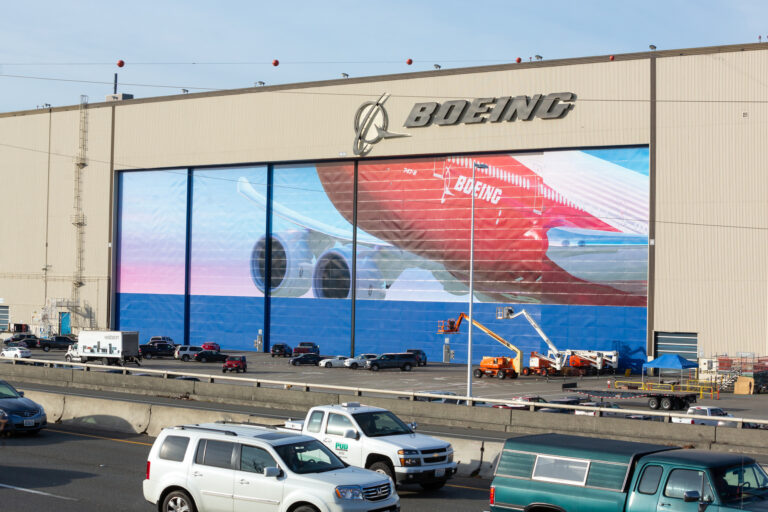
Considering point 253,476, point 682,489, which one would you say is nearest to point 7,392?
point 253,476

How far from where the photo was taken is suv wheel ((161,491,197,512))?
14227mm

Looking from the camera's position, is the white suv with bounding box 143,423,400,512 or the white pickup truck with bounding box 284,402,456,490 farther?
the white pickup truck with bounding box 284,402,456,490

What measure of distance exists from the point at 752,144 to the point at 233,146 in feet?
154

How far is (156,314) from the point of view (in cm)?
9150

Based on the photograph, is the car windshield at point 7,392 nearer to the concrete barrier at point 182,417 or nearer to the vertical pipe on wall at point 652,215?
the concrete barrier at point 182,417

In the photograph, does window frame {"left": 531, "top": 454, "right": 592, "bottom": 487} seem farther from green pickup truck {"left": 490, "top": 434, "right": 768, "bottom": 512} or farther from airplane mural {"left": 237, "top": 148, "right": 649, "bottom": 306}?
airplane mural {"left": 237, "top": 148, "right": 649, "bottom": 306}

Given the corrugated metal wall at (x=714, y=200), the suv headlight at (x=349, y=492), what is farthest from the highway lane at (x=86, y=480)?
the corrugated metal wall at (x=714, y=200)

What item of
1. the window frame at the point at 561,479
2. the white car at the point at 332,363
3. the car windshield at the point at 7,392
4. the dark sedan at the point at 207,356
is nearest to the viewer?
the window frame at the point at 561,479

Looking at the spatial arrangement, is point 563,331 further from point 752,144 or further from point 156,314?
point 156,314

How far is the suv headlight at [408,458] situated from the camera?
17.8 meters

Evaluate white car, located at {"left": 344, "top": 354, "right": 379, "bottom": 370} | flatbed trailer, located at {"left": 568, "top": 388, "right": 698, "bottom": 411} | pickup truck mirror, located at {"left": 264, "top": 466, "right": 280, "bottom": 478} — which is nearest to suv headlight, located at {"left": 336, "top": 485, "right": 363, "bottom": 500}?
pickup truck mirror, located at {"left": 264, "top": 466, "right": 280, "bottom": 478}

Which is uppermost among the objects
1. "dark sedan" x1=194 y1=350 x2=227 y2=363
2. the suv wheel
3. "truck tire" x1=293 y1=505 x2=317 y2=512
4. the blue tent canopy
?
"truck tire" x1=293 y1=505 x2=317 y2=512

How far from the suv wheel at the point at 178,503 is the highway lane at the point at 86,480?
71.3 inches

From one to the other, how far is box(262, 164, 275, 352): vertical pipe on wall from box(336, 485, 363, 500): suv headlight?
72.6 meters
